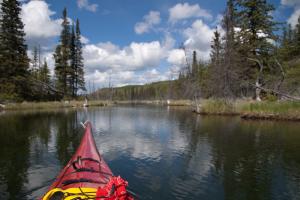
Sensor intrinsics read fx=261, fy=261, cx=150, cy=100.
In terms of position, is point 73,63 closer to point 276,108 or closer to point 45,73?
point 45,73

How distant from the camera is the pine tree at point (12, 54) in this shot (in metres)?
40.8

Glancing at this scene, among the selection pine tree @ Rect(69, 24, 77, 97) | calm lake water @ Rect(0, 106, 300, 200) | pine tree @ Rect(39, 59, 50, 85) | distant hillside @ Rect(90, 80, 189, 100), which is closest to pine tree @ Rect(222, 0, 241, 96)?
calm lake water @ Rect(0, 106, 300, 200)

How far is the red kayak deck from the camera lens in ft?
19.9

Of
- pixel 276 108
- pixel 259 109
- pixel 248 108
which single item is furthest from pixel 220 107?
pixel 276 108

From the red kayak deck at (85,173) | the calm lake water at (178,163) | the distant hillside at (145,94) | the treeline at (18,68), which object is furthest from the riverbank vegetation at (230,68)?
the distant hillside at (145,94)

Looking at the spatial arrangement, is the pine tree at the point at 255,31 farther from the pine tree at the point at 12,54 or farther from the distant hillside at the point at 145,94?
the distant hillside at the point at 145,94

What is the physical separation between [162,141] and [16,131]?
10906mm

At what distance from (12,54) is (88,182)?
42.4 metres

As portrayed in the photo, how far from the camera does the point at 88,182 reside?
20.1 ft

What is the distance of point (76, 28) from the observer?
199ft

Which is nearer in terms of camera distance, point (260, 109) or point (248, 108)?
point (260, 109)

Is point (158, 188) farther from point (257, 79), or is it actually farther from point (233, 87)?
point (233, 87)

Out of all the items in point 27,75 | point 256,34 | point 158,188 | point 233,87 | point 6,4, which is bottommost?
point 158,188

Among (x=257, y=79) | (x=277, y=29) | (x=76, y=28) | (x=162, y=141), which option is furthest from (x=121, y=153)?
(x=76, y=28)
